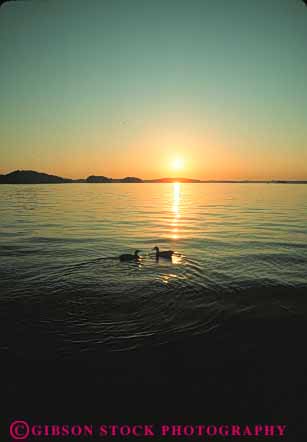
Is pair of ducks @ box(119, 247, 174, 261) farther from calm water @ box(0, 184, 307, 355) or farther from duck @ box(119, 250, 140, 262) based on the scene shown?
calm water @ box(0, 184, 307, 355)

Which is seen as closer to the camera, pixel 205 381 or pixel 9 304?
pixel 205 381

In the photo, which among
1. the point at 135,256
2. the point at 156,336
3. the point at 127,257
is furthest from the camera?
the point at 135,256

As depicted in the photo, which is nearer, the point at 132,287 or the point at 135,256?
the point at 132,287

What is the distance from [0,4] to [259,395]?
334 inches

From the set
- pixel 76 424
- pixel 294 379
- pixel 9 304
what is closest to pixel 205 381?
pixel 294 379

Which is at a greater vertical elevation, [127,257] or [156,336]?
[127,257]

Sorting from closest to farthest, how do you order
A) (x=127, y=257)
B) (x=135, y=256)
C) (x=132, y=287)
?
(x=132, y=287)
(x=127, y=257)
(x=135, y=256)

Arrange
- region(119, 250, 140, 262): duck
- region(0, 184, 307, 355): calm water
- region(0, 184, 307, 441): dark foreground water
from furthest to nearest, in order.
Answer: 1. region(119, 250, 140, 262): duck
2. region(0, 184, 307, 355): calm water
3. region(0, 184, 307, 441): dark foreground water

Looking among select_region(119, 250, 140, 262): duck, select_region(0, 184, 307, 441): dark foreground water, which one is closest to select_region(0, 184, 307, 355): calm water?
select_region(0, 184, 307, 441): dark foreground water

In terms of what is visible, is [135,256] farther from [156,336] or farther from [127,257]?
[156,336]

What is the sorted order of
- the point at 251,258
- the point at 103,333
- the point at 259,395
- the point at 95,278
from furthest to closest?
the point at 251,258 < the point at 95,278 < the point at 103,333 < the point at 259,395

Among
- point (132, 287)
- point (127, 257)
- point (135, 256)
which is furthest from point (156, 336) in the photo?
point (135, 256)

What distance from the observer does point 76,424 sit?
5.65 metres

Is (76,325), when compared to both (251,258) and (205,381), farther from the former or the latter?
(251,258)
